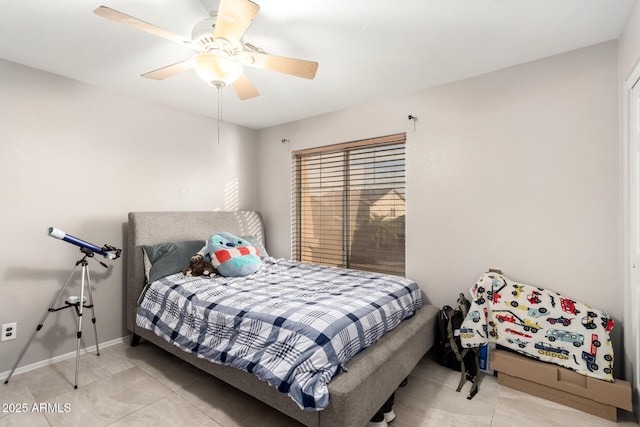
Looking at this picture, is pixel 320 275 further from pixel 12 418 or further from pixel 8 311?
pixel 8 311

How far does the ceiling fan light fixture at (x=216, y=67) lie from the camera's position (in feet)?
5.55

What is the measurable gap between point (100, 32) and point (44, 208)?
1512 mm

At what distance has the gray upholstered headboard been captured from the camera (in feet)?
9.37

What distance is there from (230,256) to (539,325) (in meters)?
2.53

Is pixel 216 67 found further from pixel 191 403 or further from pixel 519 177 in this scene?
pixel 519 177

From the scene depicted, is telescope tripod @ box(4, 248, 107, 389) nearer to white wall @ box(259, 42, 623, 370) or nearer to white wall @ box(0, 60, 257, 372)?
white wall @ box(0, 60, 257, 372)

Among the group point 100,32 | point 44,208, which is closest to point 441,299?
point 100,32

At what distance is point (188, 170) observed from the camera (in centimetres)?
351

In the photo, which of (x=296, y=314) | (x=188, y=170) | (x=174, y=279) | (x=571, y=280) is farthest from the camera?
(x=188, y=170)

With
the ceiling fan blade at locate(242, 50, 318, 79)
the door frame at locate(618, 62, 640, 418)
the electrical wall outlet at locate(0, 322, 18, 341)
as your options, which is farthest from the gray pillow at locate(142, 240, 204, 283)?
the door frame at locate(618, 62, 640, 418)

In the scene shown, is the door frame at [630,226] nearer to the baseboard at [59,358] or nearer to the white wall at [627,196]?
the white wall at [627,196]

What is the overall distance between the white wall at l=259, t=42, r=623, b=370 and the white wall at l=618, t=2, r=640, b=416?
0.08 metres

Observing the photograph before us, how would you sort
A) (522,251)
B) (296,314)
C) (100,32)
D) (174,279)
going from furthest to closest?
(174,279) < (522,251) < (100,32) < (296,314)

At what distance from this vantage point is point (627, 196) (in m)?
1.96
